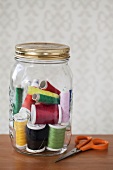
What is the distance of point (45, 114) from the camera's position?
2.92 feet

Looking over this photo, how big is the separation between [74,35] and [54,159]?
0.76m

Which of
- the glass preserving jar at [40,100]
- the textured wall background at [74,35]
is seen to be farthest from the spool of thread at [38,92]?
the textured wall background at [74,35]

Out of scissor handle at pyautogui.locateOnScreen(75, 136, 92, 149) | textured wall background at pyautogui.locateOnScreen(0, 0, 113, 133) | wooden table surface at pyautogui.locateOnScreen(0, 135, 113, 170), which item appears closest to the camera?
wooden table surface at pyautogui.locateOnScreen(0, 135, 113, 170)

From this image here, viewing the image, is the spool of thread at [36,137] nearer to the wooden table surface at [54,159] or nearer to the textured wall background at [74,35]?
the wooden table surface at [54,159]

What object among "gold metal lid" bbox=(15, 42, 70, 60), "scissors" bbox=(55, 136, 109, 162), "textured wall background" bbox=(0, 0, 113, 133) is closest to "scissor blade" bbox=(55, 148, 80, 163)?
"scissors" bbox=(55, 136, 109, 162)

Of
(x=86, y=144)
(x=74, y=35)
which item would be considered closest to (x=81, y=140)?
(x=86, y=144)

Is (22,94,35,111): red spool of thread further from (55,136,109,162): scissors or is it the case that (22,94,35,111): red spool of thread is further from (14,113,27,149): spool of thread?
(55,136,109,162): scissors

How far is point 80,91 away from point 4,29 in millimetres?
413

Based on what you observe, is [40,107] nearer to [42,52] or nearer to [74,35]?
[42,52]

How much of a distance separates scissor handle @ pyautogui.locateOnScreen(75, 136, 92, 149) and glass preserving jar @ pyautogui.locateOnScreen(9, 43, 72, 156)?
4 cm

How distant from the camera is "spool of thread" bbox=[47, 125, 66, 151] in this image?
0.90m

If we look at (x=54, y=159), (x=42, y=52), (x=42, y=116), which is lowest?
(x=54, y=159)

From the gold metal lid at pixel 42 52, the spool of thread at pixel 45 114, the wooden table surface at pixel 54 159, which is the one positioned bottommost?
the wooden table surface at pixel 54 159

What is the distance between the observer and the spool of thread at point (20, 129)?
907 millimetres
